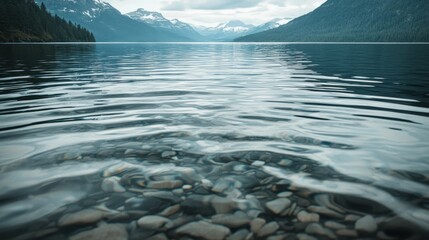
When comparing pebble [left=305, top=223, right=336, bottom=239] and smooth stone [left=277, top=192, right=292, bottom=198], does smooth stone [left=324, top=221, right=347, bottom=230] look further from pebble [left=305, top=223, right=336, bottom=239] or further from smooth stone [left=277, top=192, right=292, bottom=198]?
smooth stone [left=277, top=192, right=292, bottom=198]

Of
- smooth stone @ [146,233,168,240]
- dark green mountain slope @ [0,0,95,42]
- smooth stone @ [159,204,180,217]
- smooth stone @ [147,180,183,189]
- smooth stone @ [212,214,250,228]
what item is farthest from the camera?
dark green mountain slope @ [0,0,95,42]

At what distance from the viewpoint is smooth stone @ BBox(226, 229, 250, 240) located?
345cm

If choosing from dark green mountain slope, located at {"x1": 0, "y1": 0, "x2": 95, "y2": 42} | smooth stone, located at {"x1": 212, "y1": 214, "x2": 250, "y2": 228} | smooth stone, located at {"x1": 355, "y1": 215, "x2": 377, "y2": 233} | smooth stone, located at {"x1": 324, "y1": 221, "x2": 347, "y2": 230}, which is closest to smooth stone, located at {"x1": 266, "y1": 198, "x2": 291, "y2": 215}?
smooth stone, located at {"x1": 212, "y1": 214, "x2": 250, "y2": 228}

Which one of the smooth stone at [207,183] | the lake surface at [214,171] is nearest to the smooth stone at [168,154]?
the lake surface at [214,171]

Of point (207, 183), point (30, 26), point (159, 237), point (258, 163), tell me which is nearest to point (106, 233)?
point (159, 237)

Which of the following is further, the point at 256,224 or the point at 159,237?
the point at 256,224

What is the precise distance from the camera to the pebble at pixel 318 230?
3514mm

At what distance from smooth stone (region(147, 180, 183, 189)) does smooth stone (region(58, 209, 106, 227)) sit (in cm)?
96

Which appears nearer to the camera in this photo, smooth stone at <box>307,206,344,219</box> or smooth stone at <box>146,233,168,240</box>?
smooth stone at <box>146,233,168,240</box>

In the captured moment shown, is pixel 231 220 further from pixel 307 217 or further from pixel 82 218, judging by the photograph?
pixel 82 218

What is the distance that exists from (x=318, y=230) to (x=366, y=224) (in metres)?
0.67

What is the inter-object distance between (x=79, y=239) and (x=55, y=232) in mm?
372

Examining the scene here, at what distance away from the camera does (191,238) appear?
3.46 meters

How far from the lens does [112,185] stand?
479cm
